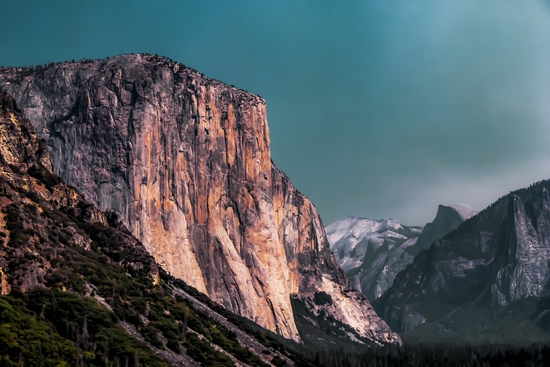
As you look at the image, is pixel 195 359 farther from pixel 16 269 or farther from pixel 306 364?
pixel 306 364

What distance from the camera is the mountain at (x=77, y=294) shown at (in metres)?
120

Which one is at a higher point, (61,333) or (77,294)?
(77,294)

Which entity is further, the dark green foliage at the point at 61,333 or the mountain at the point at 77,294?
the mountain at the point at 77,294

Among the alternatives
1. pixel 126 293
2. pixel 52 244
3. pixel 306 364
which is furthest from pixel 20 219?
pixel 306 364

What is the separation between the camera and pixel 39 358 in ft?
364

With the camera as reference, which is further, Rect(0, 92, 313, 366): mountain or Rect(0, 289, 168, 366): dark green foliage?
Rect(0, 92, 313, 366): mountain

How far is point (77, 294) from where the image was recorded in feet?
454

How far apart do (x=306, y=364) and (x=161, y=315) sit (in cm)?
4948

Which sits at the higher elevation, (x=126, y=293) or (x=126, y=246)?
(x=126, y=246)

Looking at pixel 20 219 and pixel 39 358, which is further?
pixel 20 219

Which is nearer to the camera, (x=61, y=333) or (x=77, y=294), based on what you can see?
(x=61, y=333)

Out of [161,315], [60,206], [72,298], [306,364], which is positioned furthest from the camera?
[306,364]

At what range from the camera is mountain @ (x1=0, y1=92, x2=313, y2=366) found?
120438 millimetres

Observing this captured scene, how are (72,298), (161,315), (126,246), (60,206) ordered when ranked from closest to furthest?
1. (72,298)
2. (161,315)
3. (60,206)
4. (126,246)
